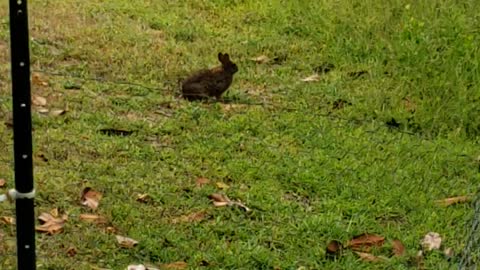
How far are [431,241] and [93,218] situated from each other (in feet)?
4.53

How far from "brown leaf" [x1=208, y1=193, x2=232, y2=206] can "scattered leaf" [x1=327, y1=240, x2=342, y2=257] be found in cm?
54

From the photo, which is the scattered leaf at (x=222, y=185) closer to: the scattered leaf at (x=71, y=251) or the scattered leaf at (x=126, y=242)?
the scattered leaf at (x=126, y=242)

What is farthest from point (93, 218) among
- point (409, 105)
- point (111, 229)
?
point (409, 105)

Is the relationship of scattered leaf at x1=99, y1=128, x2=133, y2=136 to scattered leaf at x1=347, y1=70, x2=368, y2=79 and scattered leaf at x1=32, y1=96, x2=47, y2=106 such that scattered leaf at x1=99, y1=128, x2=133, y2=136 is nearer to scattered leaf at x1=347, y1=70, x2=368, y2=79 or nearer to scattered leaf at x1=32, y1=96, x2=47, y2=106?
scattered leaf at x1=32, y1=96, x2=47, y2=106

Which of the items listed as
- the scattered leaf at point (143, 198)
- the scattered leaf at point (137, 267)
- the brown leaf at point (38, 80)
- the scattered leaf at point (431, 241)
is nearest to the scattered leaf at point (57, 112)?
the brown leaf at point (38, 80)

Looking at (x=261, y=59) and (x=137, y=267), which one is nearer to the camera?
(x=137, y=267)

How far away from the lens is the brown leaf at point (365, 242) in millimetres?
3557

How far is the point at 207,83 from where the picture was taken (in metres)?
4.95

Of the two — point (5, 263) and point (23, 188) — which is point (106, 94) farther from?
point (23, 188)

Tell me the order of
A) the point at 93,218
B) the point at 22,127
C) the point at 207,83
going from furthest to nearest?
the point at 207,83 → the point at 93,218 → the point at 22,127

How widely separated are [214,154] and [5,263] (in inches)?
53.5

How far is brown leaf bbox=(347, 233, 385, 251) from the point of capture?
11.7 ft

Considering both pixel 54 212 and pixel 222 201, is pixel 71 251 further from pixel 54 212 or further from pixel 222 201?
pixel 222 201

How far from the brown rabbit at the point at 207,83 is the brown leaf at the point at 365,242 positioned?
1.61 metres
